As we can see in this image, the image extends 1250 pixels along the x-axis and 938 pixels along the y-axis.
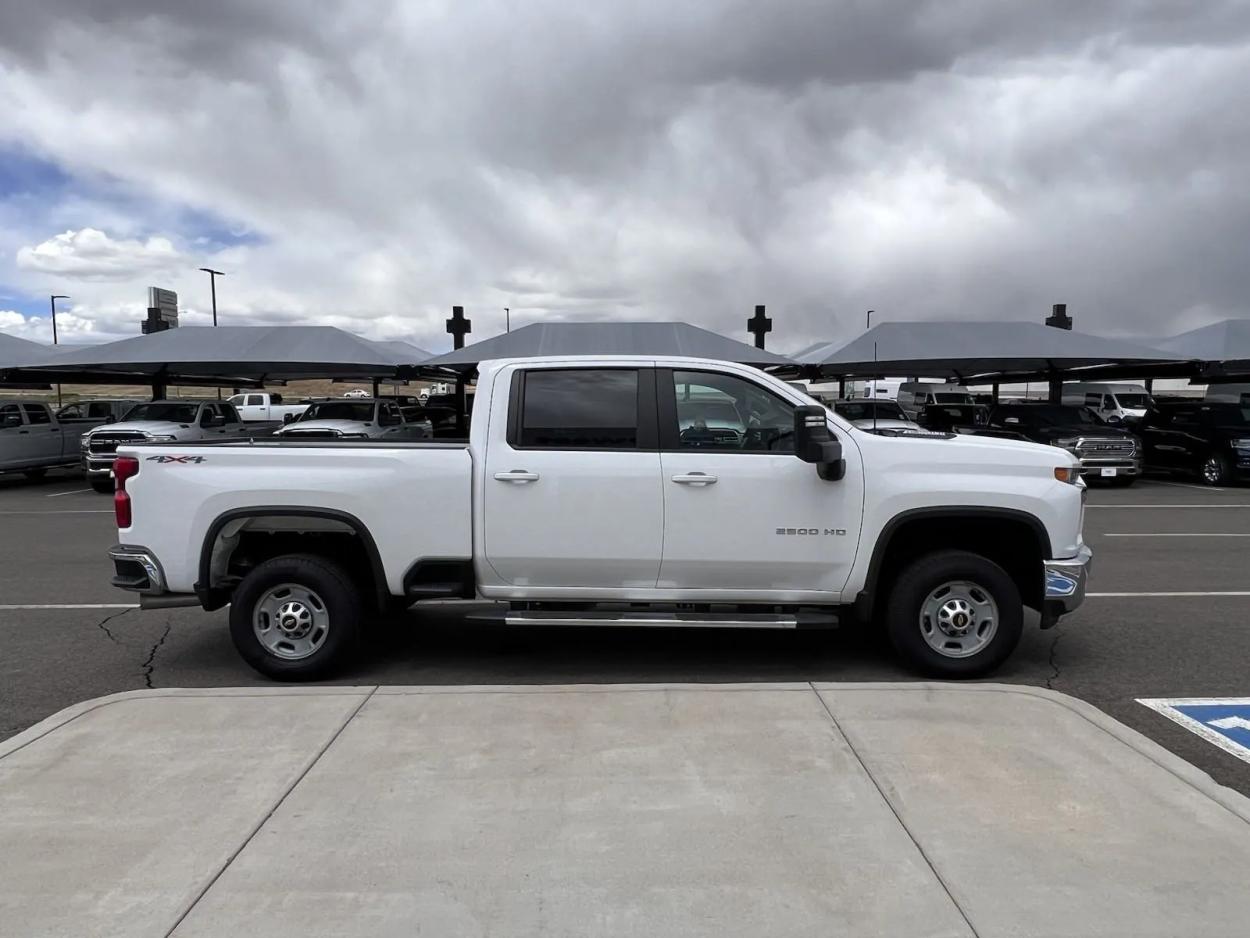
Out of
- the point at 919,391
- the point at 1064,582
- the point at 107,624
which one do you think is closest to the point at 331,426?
the point at 107,624

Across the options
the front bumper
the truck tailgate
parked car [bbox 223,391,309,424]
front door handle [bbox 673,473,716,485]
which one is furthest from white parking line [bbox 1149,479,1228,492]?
parked car [bbox 223,391,309,424]

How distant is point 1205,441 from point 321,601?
18.8 metres

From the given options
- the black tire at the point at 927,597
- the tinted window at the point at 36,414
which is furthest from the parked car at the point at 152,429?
the black tire at the point at 927,597

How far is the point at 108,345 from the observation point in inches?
937

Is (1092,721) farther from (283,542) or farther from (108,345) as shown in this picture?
(108,345)

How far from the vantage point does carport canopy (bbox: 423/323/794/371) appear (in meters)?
24.2

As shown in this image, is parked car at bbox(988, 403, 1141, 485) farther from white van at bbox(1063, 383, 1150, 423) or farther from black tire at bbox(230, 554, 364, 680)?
black tire at bbox(230, 554, 364, 680)

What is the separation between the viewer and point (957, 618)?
553 centimetres

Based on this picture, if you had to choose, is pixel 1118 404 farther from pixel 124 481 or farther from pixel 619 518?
pixel 124 481

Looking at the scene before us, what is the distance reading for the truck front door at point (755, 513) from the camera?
535cm

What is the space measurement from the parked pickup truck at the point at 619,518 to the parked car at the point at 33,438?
16284 mm

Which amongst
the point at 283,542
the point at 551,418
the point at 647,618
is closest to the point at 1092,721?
the point at 647,618

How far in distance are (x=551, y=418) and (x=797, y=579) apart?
1735 mm

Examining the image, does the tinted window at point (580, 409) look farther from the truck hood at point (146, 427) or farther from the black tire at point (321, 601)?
the truck hood at point (146, 427)
